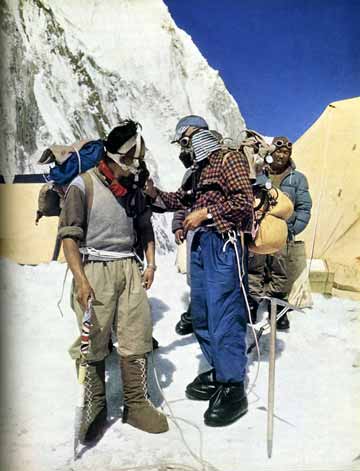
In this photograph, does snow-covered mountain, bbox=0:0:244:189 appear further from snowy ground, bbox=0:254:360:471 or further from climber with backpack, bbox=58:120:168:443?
climber with backpack, bbox=58:120:168:443

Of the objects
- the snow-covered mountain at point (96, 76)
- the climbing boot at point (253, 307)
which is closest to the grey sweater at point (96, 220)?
the climbing boot at point (253, 307)

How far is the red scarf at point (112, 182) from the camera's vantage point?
7.28ft

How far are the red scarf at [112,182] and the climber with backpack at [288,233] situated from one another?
1789mm

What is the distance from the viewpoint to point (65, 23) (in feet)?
33.6

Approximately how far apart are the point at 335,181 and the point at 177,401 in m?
4.07

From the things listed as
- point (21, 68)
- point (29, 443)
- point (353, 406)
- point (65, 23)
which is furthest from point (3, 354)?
point (65, 23)

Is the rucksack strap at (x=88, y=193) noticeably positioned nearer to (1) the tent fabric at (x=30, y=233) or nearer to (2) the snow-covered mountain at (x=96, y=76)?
(1) the tent fabric at (x=30, y=233)

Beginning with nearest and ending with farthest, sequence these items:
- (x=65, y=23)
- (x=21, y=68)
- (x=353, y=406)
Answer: (x=353, y=406), (x=21, y=68), (x=65, y=23)

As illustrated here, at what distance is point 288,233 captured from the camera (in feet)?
12.6

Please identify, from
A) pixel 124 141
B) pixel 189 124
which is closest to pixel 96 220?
pixel 124 141

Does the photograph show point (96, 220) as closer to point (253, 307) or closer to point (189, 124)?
point (189, 124)

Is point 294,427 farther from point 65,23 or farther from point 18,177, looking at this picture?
A: point 65,23

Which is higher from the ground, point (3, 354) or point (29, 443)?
point (3, 354)

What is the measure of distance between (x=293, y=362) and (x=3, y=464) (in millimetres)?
2041
